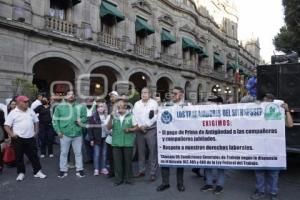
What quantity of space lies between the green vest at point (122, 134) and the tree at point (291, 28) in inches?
459

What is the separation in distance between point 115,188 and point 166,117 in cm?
170

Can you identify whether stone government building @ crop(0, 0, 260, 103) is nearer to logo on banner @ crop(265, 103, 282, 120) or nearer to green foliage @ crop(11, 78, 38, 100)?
green foliage @ crop(11, 78, 38, 100)

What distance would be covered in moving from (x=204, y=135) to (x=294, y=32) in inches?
478

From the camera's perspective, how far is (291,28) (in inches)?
639

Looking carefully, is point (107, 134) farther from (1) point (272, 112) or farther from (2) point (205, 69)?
(2) point (205, 69)

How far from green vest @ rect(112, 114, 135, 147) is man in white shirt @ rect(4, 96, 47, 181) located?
6.16ft

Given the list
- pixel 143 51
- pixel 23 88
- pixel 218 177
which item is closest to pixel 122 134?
pixel 218 177

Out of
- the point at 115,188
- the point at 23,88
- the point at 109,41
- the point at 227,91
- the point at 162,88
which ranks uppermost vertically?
the point at 109,41

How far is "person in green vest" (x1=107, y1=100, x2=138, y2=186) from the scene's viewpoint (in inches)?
269

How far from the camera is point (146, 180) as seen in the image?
23.5ft

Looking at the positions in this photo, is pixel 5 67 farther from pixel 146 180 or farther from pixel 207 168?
pixel 207 168

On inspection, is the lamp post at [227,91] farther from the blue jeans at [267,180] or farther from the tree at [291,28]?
the blue jeans at [267,180]

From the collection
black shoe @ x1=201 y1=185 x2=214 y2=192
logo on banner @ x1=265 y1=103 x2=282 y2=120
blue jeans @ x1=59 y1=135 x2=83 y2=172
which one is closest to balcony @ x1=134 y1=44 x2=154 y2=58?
blue jeans @ x1=59 y1=135 x2=83 y2=172

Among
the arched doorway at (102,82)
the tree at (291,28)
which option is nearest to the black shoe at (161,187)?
the tree at (291,28)
